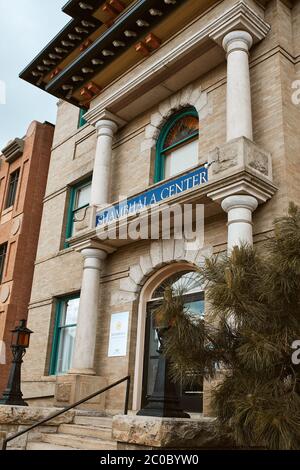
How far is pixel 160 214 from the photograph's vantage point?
1034cm

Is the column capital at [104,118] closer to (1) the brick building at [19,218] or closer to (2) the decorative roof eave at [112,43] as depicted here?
(2) the decorative roof eave at [112,43]

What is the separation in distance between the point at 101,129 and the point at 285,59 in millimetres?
5242

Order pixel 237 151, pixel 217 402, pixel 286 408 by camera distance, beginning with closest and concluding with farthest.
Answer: pixel 286 408 → pixel 217 402 → pixel 237 151

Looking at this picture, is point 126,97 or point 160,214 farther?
point 126,97

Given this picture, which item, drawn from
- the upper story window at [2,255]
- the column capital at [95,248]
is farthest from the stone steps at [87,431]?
→ the upper story window at [2,255]

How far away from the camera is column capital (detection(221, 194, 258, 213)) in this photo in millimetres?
8766

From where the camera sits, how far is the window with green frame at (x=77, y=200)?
15523 mm

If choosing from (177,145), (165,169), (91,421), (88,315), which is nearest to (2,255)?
(88,315)

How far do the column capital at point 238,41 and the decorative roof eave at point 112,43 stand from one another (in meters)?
1.86

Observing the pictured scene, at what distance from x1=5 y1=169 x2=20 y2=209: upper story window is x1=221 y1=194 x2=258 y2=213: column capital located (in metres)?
12.4

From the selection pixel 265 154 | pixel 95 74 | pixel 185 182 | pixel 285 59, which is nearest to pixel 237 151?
pixel 265 154

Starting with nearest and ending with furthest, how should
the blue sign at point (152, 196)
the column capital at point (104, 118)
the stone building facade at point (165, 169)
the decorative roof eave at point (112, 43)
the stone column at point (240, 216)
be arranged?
the stone column at point (240, 216)
the stone building facade at point (165, 169)
the blue sign at point (152, 196)
the decorative roof eave at point (112, 43)
the column capital at point (104, 118)

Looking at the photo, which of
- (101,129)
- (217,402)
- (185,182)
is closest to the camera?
(217,402)
